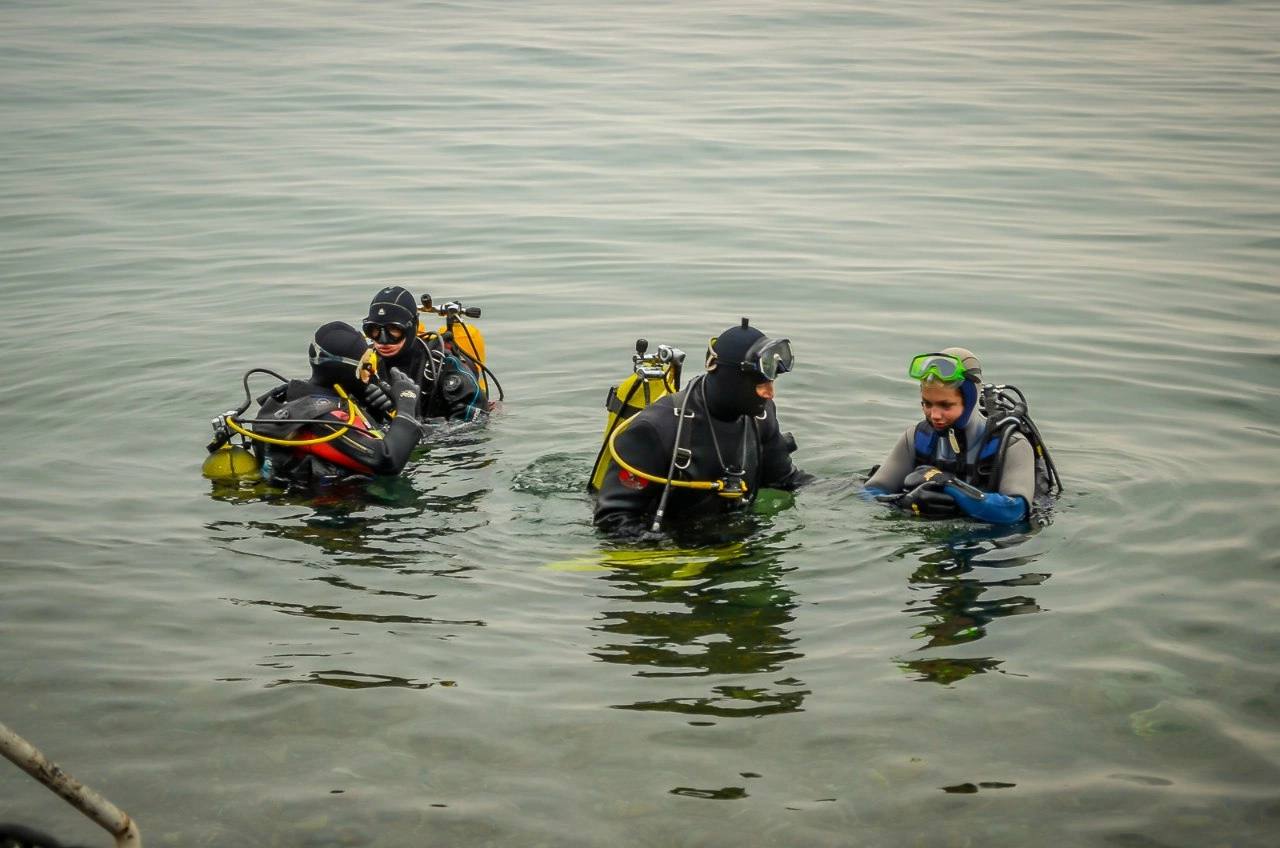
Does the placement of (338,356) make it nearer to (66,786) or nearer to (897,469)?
(897,469)

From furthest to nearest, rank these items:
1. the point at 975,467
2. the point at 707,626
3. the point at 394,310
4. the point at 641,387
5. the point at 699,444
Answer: the point at 394,310 < the point at 641,387 < the point at 975,467 < the point at 699,444 < the point at 707,626

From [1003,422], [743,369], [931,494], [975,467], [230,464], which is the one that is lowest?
[230,464]

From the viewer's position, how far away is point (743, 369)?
577 centimetres

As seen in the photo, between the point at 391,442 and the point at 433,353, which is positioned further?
the point at 433,353

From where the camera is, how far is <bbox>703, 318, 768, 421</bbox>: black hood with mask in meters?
5.79

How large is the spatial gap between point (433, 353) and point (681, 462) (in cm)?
292

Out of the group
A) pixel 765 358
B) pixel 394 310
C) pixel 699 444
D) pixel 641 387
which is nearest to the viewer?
pixel 765 358

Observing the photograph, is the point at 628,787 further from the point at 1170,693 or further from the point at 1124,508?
the point at 1124,508

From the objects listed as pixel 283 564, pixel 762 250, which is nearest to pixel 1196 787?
pixel 283 564

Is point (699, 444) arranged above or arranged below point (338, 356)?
below

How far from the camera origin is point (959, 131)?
65.0ft

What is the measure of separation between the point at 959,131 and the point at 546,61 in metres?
11.0

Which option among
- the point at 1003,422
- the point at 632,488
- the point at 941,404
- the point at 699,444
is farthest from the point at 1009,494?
the point at 632,488

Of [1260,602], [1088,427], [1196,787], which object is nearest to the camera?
[1196,787]
